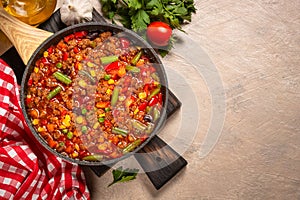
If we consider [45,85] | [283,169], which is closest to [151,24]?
[45,85]

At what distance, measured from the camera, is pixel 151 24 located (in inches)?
115

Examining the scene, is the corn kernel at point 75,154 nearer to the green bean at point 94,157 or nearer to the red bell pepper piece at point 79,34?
the green bean at point 94,157

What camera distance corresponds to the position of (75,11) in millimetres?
2814

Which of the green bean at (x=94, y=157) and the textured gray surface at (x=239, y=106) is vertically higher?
the green bean at (x=94, y=157)

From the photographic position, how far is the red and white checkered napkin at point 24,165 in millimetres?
2775

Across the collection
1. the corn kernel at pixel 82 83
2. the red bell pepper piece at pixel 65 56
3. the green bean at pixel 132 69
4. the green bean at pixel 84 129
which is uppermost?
the red bell pepper piece at pixel 65 56

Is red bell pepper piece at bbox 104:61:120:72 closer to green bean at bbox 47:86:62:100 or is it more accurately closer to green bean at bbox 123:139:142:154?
green bean at bbox 47:86:62:100

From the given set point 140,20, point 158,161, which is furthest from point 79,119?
point 140,20

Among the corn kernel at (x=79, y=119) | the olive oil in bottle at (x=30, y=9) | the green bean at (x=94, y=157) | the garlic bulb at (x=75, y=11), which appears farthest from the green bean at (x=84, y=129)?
the olive oil in bottle at (x=30, y=9)

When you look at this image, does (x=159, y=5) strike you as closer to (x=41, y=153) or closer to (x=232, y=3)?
(x=232, y=3)

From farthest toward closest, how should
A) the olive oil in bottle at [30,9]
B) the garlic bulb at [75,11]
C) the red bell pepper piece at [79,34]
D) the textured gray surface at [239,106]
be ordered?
1. the textured gray surface at [239,106]
2. the olive oil in bottle at [30,9]
3. the garlic bulb at [75,11]
4. the red bell pepper piece at [79,34]

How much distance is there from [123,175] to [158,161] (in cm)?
24

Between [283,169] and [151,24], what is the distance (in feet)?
4.04

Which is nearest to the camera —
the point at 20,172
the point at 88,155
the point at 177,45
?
the point at 88,155
